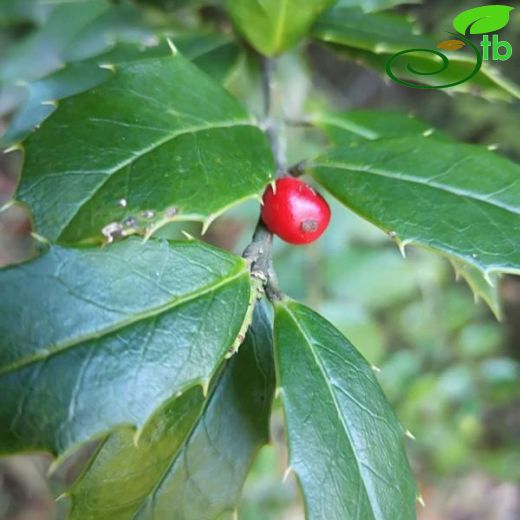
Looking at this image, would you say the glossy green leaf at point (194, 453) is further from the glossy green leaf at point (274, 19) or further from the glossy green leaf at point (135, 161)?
the glossy green leaf at point (274, 19)

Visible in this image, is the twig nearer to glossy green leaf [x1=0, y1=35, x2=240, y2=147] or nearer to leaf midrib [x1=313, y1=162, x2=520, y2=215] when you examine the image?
leaf midrib [x1=313, y1=162, x2=520, y2=215]

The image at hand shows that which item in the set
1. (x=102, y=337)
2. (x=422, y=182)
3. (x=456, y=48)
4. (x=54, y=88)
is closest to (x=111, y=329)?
(x=102, y=337)

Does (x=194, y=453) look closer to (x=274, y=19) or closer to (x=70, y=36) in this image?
(x=274, y=19)

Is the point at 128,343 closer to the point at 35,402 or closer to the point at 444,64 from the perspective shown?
the point at 35,402

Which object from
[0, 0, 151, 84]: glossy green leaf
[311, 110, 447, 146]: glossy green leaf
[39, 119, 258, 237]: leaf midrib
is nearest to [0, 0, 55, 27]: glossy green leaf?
[0, 0, 151, 84]: glossy green leaf

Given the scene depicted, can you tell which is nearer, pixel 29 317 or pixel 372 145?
pixel 29 317

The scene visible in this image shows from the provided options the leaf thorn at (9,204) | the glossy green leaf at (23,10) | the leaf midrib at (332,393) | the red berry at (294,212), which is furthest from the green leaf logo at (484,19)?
the glossy green leaf at (23,10)

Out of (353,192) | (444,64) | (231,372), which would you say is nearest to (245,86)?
(444,64)
